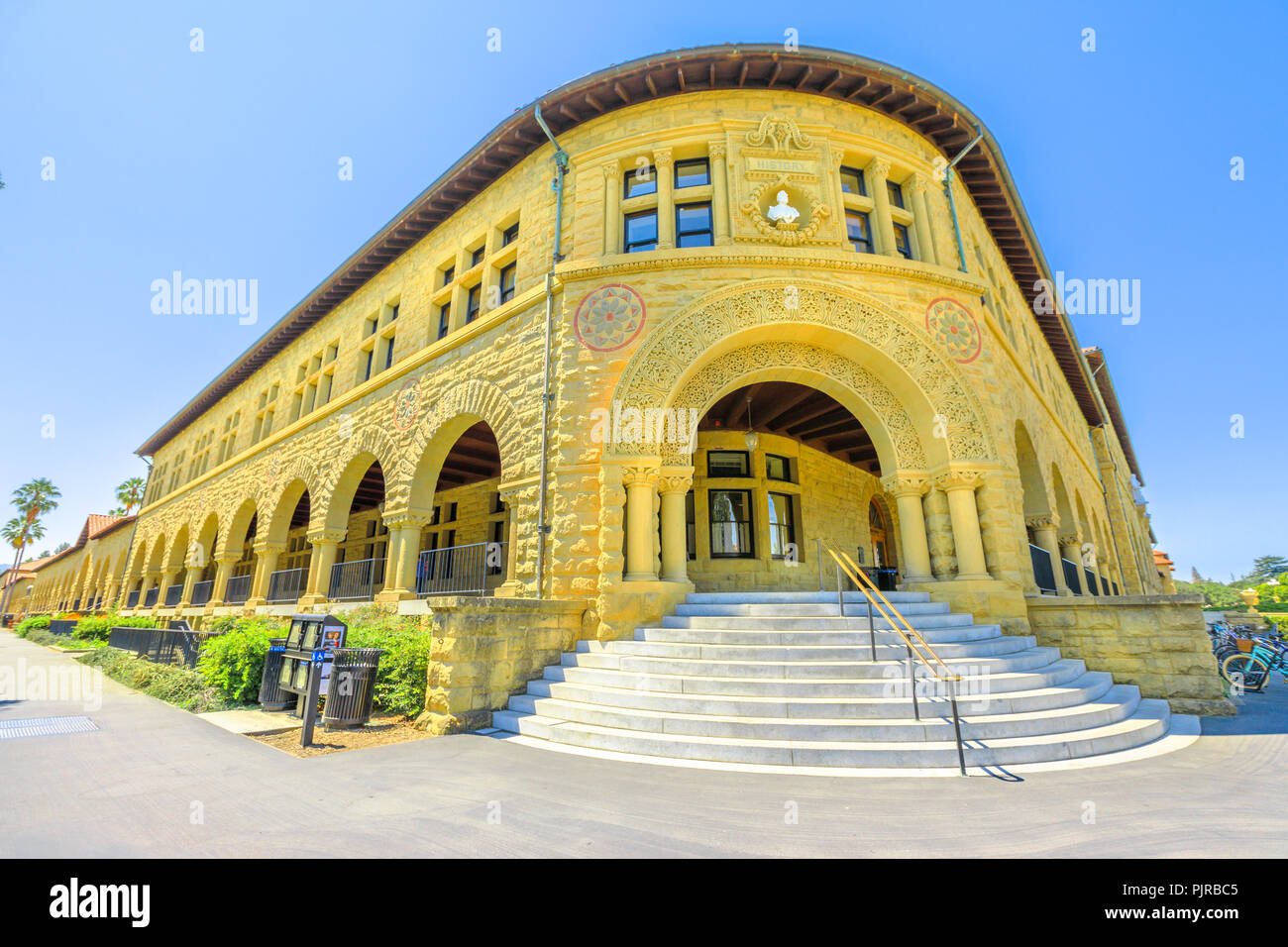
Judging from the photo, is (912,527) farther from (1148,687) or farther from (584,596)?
(584,596)

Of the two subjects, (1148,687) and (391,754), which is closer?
(391,754)

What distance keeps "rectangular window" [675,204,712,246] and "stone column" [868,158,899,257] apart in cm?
337

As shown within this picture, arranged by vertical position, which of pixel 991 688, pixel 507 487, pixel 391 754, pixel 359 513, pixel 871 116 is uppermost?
pixel 871 116

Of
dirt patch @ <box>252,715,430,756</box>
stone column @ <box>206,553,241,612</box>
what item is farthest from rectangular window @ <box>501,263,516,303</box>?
stone column @ <box>206,553,241,612</box>

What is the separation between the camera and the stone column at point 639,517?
8.24 metres

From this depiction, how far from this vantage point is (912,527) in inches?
358

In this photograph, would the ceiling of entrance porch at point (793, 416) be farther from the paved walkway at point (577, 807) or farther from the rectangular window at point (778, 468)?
the paved walkway at point (577, 807)

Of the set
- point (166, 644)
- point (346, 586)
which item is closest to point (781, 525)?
point (346, 586)

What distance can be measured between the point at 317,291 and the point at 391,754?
17187 millimetres

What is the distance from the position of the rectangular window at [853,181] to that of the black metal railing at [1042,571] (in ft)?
26.1


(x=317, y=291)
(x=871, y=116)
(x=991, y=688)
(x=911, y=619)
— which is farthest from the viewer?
(x=317, y=291)

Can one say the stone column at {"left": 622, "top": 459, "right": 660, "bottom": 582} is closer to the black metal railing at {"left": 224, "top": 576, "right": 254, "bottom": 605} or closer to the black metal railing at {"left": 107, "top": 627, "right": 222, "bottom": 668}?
the black metal railing at {"left": 107, "top": 627, "right": 222, "bottom": 668}
